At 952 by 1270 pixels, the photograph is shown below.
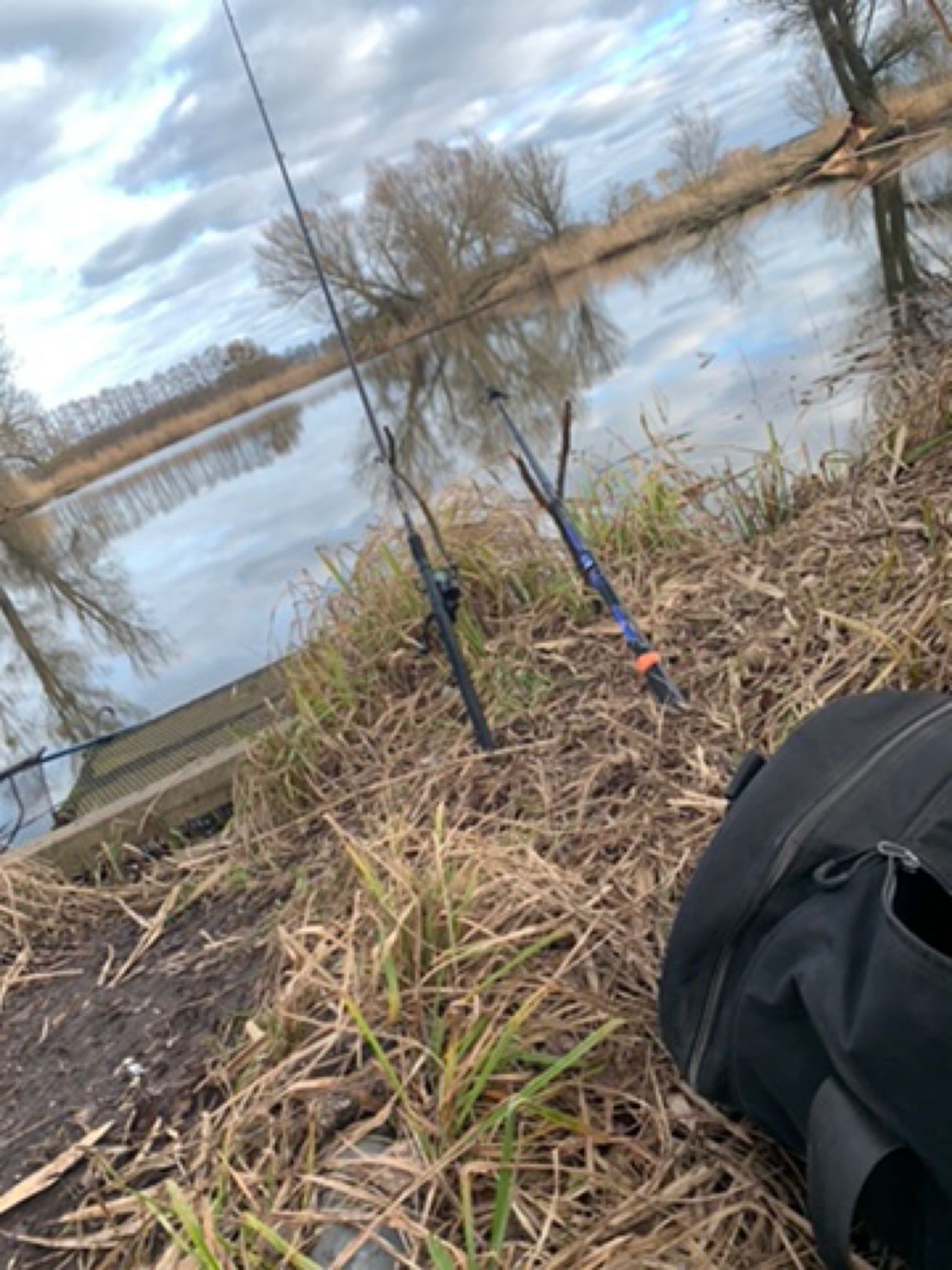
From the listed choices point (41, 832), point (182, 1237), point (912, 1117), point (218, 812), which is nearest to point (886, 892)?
point (912, 1117)

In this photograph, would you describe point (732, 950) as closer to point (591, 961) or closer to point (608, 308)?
point (591, 961)

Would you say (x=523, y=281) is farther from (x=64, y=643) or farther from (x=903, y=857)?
(x=903, y=857)

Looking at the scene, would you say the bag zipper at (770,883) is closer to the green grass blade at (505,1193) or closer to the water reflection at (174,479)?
the green grass blade at (505,1193)

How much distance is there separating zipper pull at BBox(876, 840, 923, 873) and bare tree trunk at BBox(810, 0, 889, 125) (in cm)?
2089

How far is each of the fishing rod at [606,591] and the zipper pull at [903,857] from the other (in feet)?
3.65

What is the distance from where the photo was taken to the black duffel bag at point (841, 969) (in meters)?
0.77

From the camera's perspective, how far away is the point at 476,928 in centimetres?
136

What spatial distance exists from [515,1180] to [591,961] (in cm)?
33

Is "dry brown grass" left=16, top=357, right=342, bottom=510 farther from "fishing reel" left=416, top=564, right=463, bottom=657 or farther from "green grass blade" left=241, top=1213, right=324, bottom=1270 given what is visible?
"green grass blade" left=241, top=1213, right=324, bottom=1270

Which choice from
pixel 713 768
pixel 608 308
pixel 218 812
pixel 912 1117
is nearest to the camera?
pixel 912 1117

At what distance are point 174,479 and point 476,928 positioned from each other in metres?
20.3

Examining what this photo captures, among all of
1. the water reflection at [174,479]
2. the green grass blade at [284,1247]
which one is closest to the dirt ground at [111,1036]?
the green grass blade at [284,1247]

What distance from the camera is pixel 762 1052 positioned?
36.0 inches

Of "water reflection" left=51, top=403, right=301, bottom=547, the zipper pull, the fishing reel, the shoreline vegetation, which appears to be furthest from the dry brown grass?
the zipper pull
